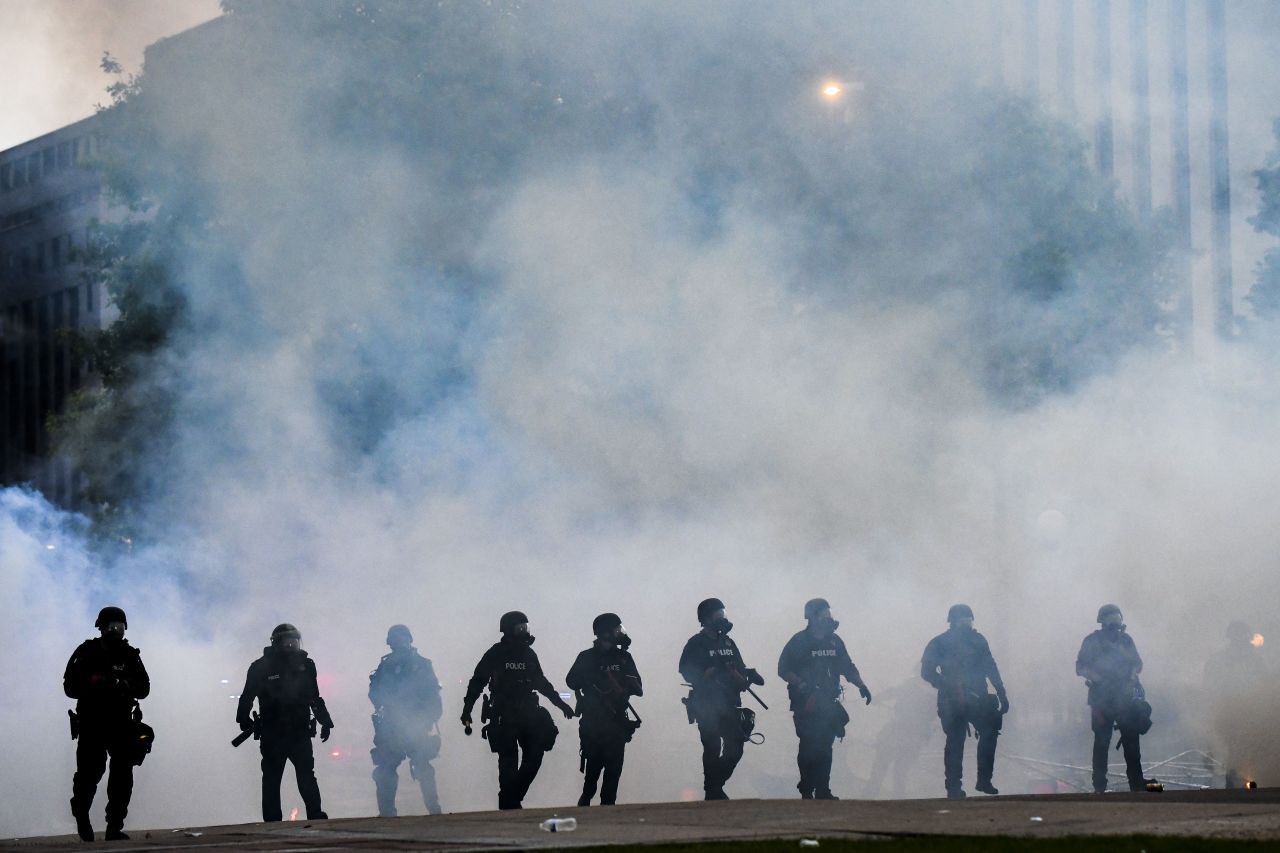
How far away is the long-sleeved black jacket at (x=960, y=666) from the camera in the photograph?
13.9m

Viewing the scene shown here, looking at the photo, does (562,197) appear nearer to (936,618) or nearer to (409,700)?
(936,618)

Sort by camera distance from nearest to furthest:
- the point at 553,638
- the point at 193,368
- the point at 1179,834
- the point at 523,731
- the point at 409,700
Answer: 1. the point at 1179,834
2. the point at 523,731
3. the point at 409,700
4. the point at 553,638
5. the point at 193,368

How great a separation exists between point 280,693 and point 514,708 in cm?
151

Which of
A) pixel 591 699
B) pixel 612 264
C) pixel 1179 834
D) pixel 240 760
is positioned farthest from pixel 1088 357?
pixel 1179 834

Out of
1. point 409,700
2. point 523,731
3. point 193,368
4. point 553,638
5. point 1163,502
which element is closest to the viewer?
point 523,731

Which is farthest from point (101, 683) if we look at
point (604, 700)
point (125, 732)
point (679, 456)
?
point (679, 456)

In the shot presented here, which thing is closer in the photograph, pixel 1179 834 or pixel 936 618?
pixel 1179 834

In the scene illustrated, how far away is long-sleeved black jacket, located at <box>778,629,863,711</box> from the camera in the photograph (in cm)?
1320

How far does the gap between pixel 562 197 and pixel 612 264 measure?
3.56ft

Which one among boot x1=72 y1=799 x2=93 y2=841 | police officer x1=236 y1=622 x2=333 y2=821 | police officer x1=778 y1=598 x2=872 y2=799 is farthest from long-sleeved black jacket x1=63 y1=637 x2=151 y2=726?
police officer x1=778 y1=598 x2=872 y2=799

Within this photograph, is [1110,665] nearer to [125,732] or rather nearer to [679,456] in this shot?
[679,456]

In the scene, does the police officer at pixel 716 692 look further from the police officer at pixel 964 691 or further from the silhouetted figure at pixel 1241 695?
the silhouetted figure at pixel 1241 695

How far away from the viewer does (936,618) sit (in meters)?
17.6

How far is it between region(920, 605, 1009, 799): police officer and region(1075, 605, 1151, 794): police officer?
33.0 inches
